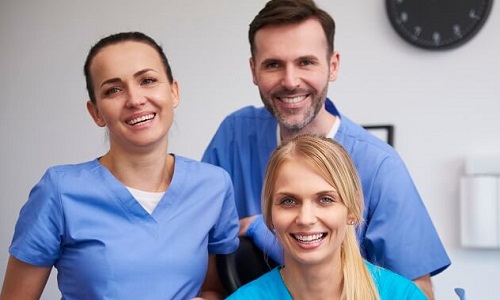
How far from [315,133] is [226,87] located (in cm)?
111

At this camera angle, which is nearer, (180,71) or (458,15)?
(458,15)

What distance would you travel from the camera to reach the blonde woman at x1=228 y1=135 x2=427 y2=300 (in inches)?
44.4

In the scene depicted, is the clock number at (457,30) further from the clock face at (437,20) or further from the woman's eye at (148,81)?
the woman's eye at (148,81)

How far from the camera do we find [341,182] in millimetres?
1145

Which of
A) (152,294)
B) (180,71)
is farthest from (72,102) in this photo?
(152,294)

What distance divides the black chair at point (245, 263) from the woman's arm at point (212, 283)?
0.04m

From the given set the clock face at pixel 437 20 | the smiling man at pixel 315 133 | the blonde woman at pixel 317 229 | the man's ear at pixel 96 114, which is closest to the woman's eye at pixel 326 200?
the blonde woman at pixel 317 229

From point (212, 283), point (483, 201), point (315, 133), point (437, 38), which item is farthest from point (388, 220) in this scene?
point (437, 38)

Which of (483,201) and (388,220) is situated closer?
(388,220)

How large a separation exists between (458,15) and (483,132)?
1.32 ft

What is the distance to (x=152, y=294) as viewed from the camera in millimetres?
1163

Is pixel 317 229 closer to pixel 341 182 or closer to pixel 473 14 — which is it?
pixel 341 182

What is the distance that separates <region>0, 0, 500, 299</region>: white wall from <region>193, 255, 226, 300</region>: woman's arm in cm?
117

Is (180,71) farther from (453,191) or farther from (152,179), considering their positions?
(152,179)
